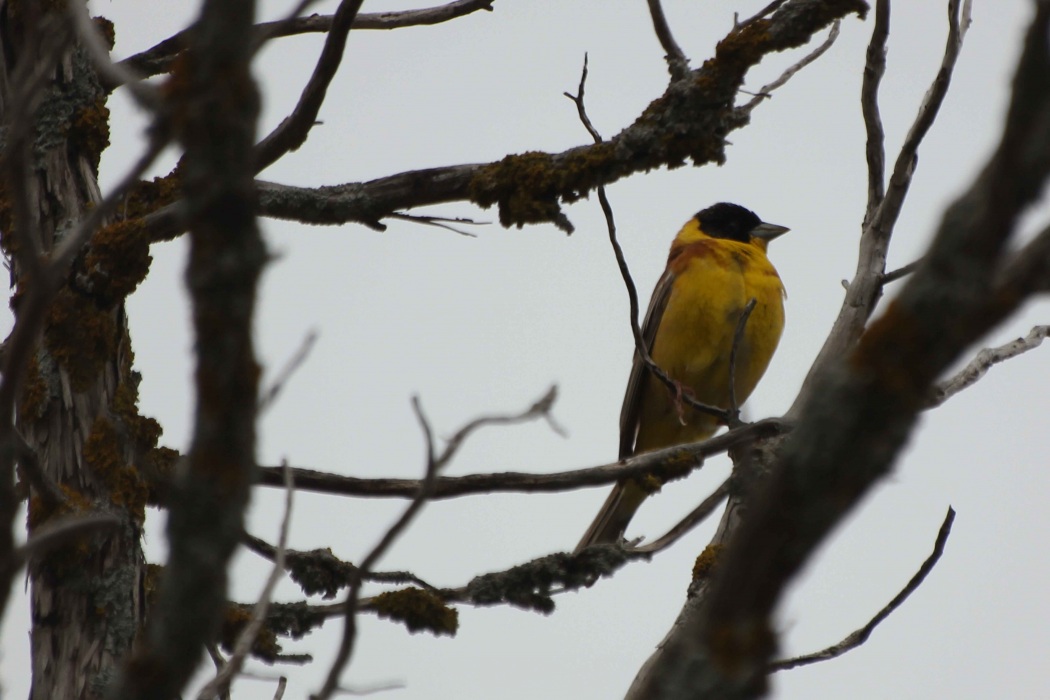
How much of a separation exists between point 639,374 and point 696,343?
1.44 ft

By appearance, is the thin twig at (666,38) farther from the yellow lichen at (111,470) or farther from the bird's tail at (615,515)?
the bird's tail at (615,515)

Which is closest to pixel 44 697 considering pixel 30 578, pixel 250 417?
pixel 30 578

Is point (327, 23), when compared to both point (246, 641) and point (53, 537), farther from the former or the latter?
point (53, 537)

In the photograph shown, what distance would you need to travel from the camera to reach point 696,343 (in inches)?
256

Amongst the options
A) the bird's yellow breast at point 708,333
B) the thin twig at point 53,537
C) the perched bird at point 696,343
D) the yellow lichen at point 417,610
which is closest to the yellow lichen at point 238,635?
the yellow lichen at point 417,610

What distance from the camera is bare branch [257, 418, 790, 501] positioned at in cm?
378

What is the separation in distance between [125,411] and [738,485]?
2.09m

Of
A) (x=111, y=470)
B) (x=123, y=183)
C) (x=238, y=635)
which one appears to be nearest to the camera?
(x=123, y=183)

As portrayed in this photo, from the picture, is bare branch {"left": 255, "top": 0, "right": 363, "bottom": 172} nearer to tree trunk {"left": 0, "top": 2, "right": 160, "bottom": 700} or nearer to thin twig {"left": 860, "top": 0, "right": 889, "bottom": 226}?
tree trunk {"left": 0, "top": 2, "right": 160, "bottom": 700}

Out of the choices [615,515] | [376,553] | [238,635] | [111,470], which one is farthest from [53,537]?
[615,515]

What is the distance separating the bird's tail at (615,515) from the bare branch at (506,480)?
1.97 metres

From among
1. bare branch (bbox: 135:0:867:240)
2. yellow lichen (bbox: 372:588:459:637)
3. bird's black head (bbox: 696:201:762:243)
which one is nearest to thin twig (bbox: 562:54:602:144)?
bare branch (bbox: 135:0:867:240)

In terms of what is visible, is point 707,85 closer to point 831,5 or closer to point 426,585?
point 831,5

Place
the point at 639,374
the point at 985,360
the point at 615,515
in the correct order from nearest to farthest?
the point at 985,360
the point at 615,515
the point at 639,374
